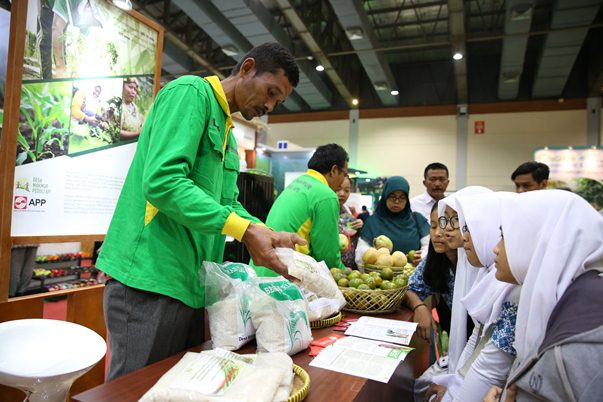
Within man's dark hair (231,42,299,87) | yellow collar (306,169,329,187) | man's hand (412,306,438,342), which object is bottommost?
man's hand (412,306,438,342)

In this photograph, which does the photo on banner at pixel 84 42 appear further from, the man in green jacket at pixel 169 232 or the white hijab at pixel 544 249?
the white hijab at pixel 544 249

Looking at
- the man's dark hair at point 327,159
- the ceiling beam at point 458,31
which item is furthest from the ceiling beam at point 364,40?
the man's dark hair at point 327,159

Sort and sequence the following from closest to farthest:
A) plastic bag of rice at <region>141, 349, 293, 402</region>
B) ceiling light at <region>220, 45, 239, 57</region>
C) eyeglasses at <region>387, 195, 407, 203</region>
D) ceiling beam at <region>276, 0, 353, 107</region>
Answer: plastic bag of rice at <region>141, 349, 293, 402</region>, eyeglasses at <region>387, 195, 407, 203</region>, ceiling beam at <region>276, 0, 353, 107</region>, ceiling light at <region>220, 45, 239, 57</region>

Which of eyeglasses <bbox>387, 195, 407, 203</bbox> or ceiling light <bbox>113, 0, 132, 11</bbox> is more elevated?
ceiling light <bbox>113, 0, 132, 11</bbox>

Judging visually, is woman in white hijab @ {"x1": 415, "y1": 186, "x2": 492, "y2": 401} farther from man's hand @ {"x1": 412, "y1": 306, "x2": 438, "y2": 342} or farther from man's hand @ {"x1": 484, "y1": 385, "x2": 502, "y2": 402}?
man's hand @ {"x1": 484, "y1": 385, "x2": 502, "y2": 402}

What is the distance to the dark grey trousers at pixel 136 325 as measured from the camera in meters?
1.24

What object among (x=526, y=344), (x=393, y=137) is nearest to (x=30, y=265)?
(x=526, y=344)

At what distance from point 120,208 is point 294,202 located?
1.09 meters

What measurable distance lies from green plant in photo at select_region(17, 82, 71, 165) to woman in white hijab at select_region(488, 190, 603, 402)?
1.83 metres

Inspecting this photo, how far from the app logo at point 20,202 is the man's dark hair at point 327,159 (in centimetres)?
150

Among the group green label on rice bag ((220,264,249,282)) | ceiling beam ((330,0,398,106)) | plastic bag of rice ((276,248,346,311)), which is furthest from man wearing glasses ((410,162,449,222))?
ceiling beam ((330,0,398,106))

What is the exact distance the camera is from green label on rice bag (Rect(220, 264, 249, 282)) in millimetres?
1242

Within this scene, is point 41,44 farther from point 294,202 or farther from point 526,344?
point 526,344

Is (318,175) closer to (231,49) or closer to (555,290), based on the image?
(555,290)
